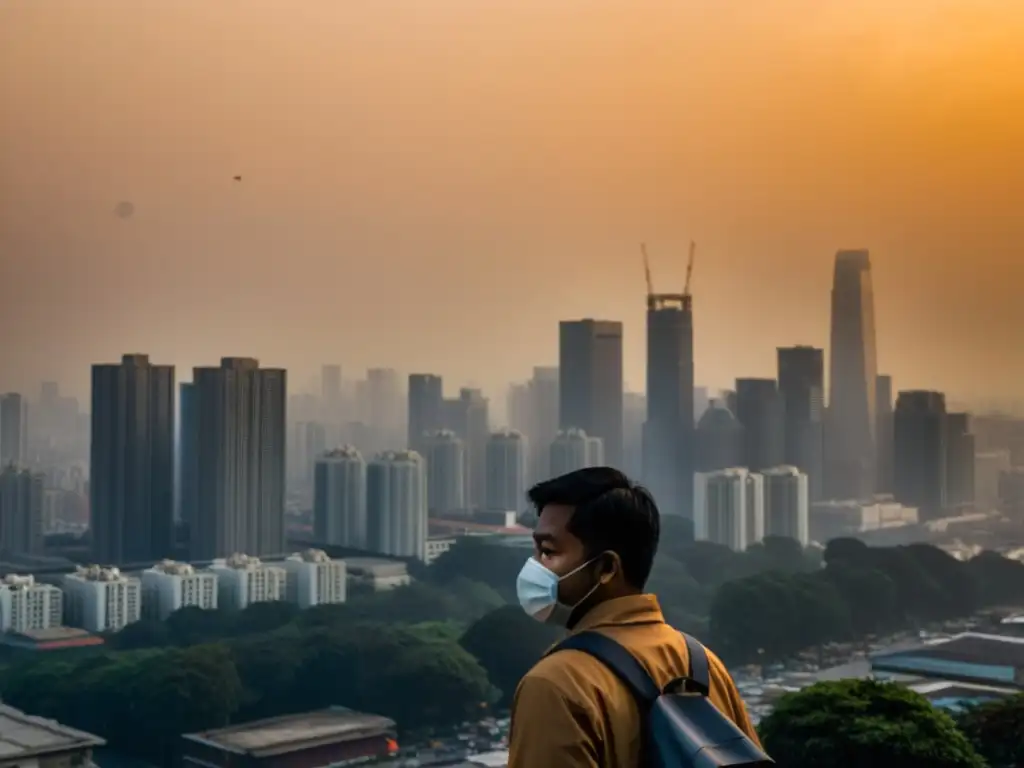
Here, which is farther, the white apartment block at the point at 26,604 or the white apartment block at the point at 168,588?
the white apartment block at the point at 168,588

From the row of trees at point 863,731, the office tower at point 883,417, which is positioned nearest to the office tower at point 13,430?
the row of trees at point 863,731

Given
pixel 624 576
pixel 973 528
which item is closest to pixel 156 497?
pixel 973 528

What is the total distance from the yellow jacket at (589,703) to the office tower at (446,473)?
7867 millimetres

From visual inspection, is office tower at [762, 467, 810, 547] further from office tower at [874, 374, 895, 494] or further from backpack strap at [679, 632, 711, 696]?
backpack strap at [679, 632, 711, 696]

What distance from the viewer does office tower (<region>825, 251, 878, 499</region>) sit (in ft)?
29.6

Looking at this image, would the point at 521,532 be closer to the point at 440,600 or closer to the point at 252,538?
the point at 440,600

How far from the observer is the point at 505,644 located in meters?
7.77

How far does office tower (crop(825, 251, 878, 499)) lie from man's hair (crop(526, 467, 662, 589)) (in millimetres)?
8263

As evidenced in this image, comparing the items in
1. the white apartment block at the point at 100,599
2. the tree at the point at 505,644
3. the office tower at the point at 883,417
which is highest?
the office tower at the point at 883,417

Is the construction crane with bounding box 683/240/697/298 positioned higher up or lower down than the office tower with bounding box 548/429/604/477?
higher up

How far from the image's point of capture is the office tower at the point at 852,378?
9.02 meters

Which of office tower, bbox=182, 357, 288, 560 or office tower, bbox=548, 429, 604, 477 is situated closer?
office tower, bbox=182, 357, 288, 560

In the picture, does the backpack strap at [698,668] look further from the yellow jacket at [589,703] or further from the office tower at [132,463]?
the office tower at [132,463]

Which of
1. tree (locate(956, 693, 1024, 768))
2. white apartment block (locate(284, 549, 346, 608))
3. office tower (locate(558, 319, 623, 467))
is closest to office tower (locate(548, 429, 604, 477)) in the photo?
office tower (locate(558, 319, 623, 467))
